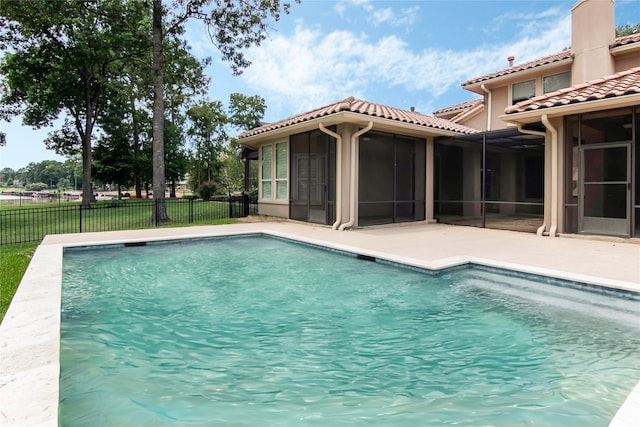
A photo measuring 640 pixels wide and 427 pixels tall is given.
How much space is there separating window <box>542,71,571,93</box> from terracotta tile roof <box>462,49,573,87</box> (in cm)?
61

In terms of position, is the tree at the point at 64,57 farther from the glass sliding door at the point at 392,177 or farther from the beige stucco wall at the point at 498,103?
the beige stucco wall at the point at 498,103

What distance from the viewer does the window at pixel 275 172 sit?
40.2 feet

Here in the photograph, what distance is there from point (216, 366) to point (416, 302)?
2.50 meters

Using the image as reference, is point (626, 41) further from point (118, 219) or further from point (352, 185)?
point (118, 219)

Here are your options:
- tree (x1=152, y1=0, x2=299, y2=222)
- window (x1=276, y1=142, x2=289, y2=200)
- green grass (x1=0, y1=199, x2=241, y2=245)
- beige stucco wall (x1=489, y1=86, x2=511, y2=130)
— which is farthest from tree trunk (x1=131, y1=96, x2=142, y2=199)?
beige stucco wall (x1=489, y1=86, x2=511, y2=130)

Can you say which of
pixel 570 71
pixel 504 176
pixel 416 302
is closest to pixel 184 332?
pixel 416 302

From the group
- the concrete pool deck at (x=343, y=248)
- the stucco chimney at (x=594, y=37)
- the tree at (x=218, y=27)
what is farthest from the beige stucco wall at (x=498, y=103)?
the tree at (x=218, y=27)

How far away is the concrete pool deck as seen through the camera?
203 centimetres

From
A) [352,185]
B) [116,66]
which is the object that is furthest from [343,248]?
[116,66]

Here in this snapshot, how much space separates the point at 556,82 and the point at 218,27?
12690mm

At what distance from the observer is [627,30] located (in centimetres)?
2439

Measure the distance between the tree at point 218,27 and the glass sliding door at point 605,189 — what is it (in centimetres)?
1219

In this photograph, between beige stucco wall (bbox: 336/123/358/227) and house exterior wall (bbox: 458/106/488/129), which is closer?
beige stucco wall (bbox: 336/123/358/227)

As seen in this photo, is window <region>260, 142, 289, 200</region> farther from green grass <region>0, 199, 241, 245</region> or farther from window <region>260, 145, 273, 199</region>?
green grass <region>0, 199, 241, 245</region>
